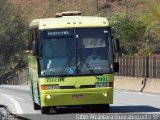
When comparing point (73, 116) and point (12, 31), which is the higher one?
point (73, 116)

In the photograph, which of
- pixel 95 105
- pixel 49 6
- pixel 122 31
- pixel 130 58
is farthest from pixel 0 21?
pixel 95 105

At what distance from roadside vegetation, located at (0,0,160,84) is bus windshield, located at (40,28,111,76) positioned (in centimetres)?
3413

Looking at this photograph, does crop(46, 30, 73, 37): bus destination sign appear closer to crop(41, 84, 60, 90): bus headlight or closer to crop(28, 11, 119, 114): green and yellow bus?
crop(28, 11, 119, 114): green and yellow bus

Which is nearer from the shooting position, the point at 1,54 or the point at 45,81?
the point at 45,81

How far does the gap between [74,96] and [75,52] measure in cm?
149

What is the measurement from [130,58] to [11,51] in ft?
171

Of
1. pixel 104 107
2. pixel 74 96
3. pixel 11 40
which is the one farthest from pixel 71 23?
pixel 11 40

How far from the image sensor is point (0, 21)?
94.4 metres

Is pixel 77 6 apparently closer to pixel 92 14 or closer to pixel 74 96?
pixel 92 14

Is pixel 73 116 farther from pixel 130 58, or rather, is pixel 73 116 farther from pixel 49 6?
pixel 49 6

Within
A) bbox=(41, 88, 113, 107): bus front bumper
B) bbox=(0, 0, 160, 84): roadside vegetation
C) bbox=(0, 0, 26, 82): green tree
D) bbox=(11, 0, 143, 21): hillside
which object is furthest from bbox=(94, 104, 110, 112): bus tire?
bbox=(11, 0, 143, 21): hillside

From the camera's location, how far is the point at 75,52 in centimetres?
2314

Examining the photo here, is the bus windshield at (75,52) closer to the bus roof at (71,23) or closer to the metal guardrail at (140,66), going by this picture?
the bus roof at (71,23)

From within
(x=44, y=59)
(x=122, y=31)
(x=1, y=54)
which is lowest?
(x=1, y=54)
